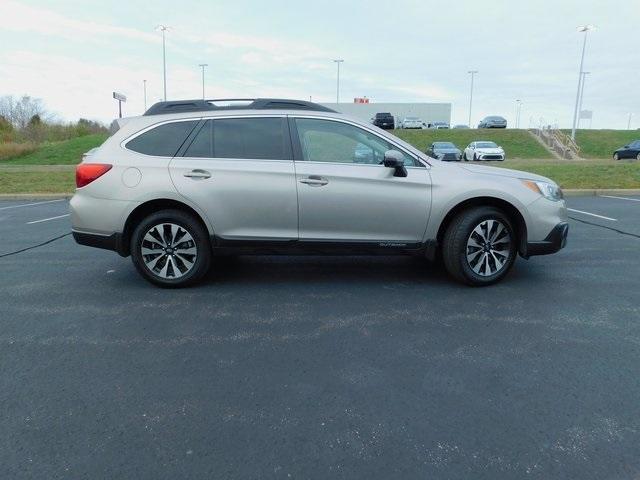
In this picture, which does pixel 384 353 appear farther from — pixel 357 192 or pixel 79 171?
pixel 79 171

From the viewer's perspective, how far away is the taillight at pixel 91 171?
4918 millimetres

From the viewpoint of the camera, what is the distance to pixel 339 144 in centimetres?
505

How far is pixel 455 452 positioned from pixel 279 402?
3.29ft

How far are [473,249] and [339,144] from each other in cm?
172

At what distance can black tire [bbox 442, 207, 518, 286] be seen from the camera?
16.3 ft

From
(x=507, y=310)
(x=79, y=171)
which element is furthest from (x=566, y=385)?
(x=79, y=171)

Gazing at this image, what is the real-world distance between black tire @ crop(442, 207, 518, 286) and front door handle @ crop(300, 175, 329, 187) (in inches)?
53.6

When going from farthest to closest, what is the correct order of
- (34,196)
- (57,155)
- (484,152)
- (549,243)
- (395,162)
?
(57,155) < (484,152) < (34,196) < (549,243) < (395,162)

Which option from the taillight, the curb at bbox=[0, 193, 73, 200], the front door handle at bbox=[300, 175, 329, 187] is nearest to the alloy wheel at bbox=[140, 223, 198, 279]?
the taillight

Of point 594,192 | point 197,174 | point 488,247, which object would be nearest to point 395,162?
point 488,247

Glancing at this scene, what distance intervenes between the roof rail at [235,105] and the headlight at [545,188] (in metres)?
2.20

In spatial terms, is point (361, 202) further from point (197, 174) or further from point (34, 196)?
point (34, 196)

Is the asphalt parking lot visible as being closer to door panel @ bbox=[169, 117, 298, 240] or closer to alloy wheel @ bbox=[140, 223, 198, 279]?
alloy wheel @ bbox=[140, 223, 198, 279]

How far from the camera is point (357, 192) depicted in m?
4.88
